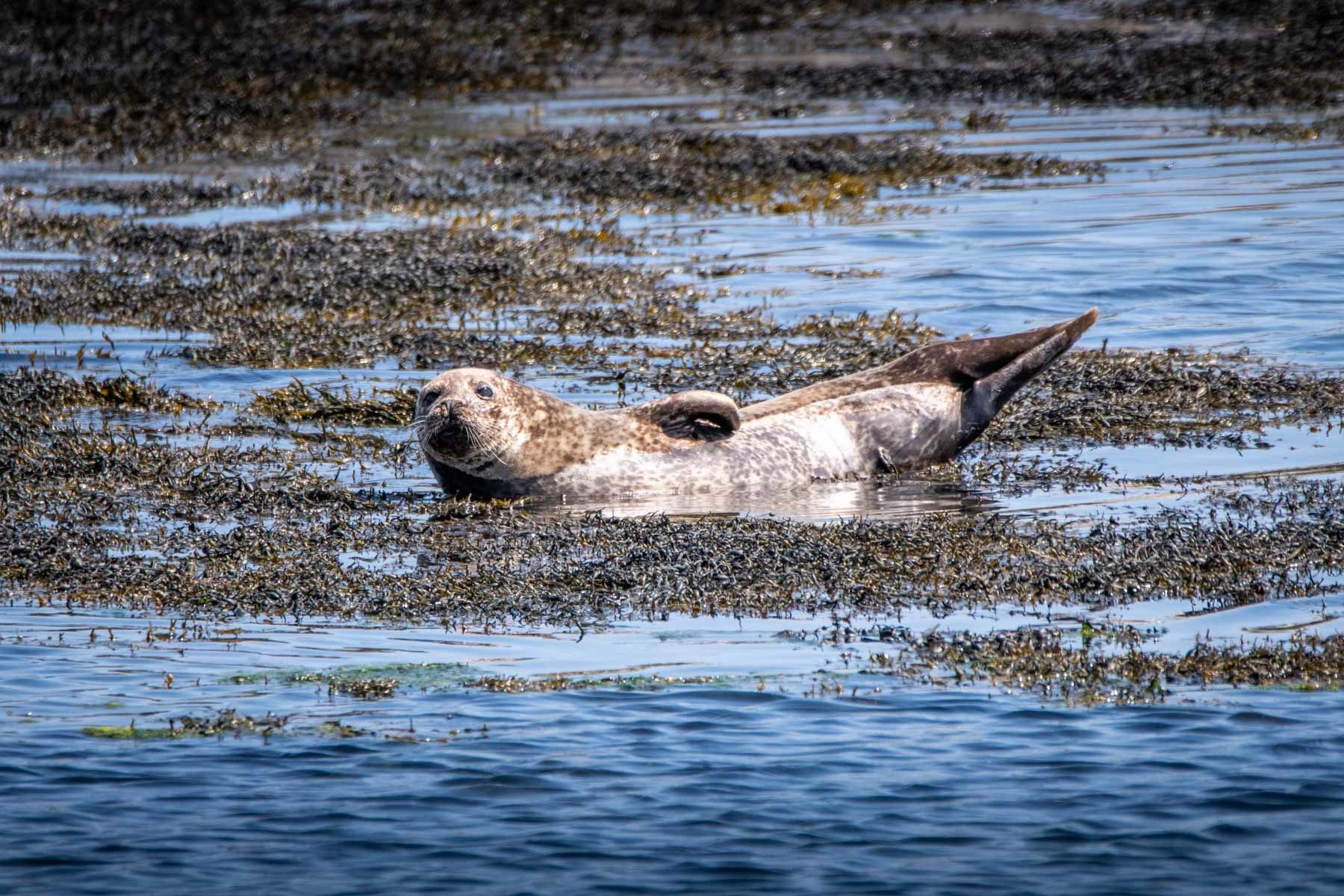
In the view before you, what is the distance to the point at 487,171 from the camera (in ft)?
66.7

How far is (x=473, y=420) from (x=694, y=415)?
1212 mm

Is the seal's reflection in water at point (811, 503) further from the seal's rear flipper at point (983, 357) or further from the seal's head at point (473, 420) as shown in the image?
the seal's rear flipper at point (983, 357)

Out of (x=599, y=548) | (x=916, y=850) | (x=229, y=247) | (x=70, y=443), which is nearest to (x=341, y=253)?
(x=229, y=247)

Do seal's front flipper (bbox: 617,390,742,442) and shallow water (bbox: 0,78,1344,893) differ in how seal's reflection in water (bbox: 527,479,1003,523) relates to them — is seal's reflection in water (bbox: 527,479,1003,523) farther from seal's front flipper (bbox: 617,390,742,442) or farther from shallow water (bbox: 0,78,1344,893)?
shallow water (bbox: 0,78,1344,893)

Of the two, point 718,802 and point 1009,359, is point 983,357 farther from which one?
point 718,802

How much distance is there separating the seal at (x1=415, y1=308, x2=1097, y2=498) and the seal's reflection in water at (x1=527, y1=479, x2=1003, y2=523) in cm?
12

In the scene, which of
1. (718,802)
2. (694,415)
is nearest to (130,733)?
(718,802)

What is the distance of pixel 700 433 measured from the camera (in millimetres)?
9984

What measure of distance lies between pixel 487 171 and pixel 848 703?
589 inches

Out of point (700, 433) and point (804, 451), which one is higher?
point (700, 433)

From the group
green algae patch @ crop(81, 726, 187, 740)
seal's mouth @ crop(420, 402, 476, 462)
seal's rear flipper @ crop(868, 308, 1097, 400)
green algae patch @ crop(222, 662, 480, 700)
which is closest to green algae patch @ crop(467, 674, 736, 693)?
green algae patch @ crop(222, 662, 480, 700)

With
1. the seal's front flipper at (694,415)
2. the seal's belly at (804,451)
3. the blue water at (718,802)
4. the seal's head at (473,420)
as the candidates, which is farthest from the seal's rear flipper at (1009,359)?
the blue water at (718,802)

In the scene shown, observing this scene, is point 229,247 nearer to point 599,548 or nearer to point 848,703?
point 599,548

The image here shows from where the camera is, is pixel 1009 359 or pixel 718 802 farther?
pixel 1009 359
